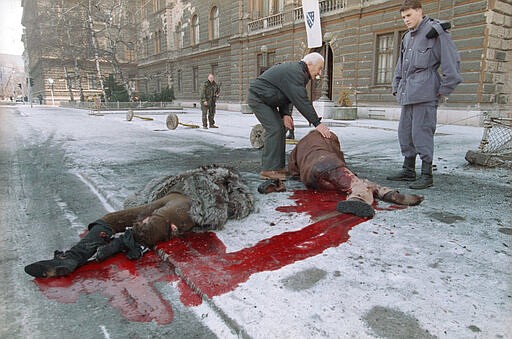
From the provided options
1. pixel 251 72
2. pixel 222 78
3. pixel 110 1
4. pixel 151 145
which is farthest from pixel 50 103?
pixel 151 145

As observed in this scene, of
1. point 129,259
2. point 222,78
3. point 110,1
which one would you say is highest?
point 110,1

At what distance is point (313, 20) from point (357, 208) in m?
14.0

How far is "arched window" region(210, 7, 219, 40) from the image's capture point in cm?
2717

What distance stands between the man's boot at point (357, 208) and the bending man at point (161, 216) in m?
0.73

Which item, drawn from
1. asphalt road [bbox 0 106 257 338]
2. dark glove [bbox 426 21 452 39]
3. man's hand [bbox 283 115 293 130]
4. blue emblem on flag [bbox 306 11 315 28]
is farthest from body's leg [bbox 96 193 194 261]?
blue emblem on flag [bbox 306 11 315 28]

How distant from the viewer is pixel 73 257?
6.56 ft

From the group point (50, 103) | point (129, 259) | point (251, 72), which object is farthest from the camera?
point (50, 103)

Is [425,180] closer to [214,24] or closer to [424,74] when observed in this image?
[424,74]

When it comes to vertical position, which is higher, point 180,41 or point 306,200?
point 180,41

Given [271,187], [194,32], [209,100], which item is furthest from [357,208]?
[194,32]

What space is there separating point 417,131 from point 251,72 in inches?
791

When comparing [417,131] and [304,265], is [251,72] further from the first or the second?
[304,265]

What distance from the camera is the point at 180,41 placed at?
105 ft

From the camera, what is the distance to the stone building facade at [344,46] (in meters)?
11.7
